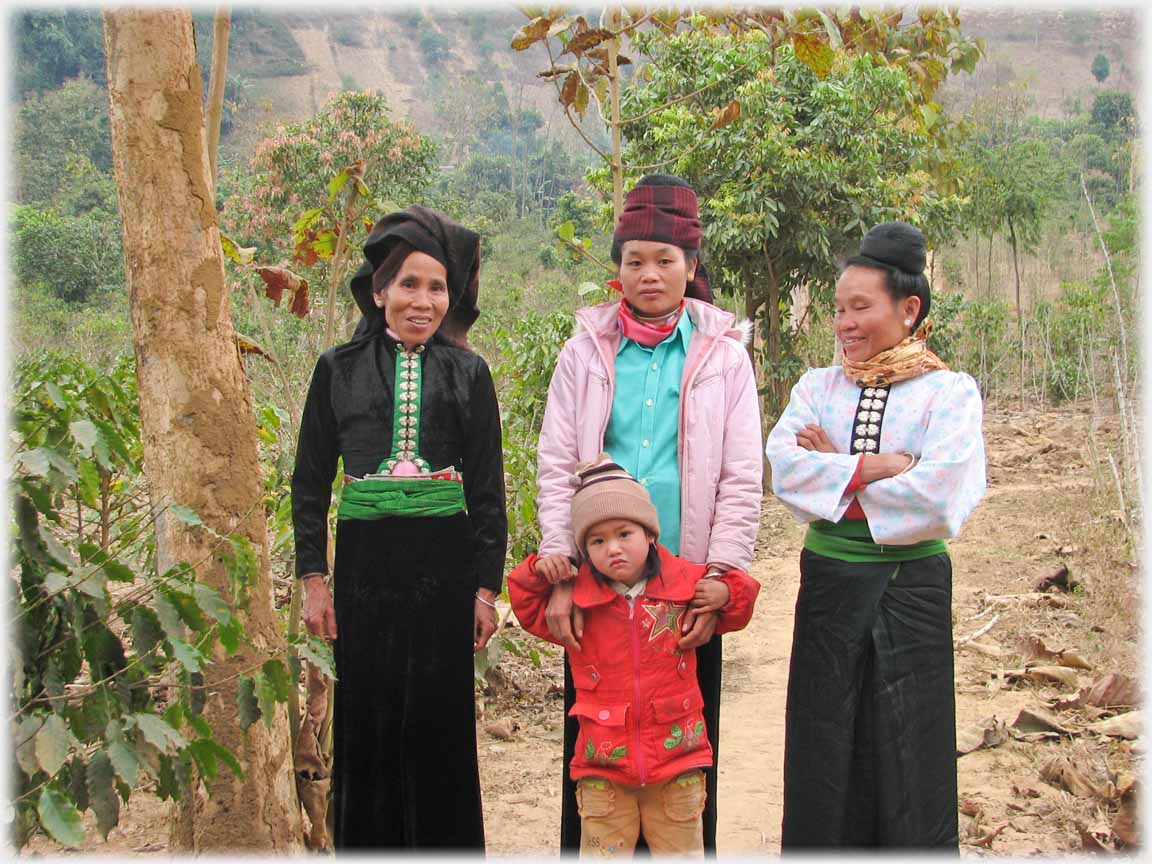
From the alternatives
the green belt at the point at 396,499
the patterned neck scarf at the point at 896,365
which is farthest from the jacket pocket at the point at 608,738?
the patterned neck scarf at the point at 896,365

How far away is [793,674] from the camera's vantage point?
2508 mm

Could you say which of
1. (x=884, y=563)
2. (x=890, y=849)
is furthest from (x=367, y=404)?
(x=890, y=849)

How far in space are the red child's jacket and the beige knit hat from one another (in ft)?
0.37

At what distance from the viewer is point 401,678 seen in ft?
8.30

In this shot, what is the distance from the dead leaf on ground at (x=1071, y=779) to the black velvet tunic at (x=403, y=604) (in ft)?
6.55

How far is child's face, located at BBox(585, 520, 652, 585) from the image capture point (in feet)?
7.71

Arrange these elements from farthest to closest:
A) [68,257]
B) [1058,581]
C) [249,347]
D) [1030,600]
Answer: [68,257]
[1058,581]
[1030,600]
[249,347]

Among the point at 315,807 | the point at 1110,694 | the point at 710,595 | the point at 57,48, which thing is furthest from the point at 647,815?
the point at 57,48

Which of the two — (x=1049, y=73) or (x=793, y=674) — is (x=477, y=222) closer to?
(x=793, y=674)

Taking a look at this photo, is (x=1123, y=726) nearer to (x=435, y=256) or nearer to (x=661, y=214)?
(x=661, y=214)

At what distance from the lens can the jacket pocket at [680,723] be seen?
7.77 ft

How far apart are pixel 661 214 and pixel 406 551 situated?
0.94 m

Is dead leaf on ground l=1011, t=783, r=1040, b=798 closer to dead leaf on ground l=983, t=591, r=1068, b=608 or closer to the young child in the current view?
the young child

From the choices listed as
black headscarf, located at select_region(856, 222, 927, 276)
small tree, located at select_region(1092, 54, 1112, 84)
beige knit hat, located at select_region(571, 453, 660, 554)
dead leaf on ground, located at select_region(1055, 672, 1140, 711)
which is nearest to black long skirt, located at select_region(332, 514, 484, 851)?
beige knit hat, located at select_region(571, 453, 660, 554)
